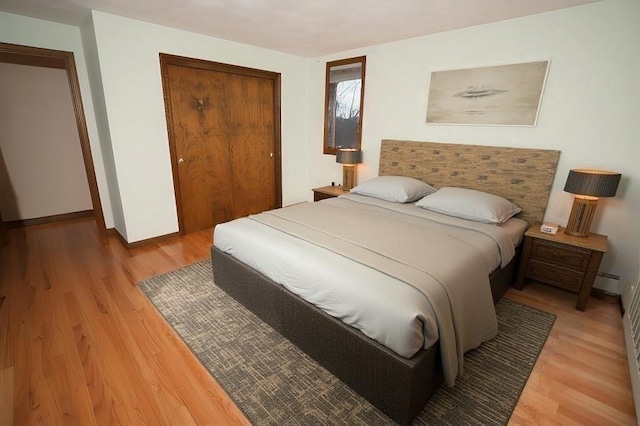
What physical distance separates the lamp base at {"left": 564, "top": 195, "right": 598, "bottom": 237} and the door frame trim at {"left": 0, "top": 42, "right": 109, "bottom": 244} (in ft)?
14.9

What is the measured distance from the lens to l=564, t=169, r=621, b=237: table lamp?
81.0 inches

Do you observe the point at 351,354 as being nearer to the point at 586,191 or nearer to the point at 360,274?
the point at 360,274

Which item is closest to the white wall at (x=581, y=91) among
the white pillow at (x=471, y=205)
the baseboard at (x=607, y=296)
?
the baseboard at (x=607, y=296)

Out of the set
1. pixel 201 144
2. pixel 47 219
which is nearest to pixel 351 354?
pixel 201 144

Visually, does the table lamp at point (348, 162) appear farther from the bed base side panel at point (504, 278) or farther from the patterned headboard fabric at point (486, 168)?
the bed base side panel at point (504, 278)

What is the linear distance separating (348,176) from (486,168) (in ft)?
5.32

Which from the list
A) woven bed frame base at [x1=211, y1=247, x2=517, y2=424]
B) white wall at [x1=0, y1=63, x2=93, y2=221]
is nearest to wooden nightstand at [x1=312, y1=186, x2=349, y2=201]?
woven bed frame base at [x1=211, y1=247, x2=517, y2=424]

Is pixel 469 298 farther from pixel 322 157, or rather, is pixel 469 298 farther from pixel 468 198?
pixel 322 157

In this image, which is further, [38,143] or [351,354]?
[38,143]

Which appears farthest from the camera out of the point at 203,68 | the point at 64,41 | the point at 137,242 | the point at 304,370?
the point at 203,68

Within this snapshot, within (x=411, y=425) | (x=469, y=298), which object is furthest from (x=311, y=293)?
(x=469, y=298)

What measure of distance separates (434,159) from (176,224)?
3.11 m

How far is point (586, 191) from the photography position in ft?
6.91

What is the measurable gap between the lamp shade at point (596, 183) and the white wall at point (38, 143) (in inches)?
217
